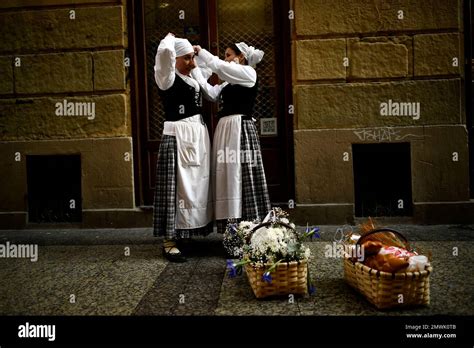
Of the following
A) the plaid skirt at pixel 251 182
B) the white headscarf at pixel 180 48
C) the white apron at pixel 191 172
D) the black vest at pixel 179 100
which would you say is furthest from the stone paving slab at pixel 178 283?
the white headscarf at pixel 180 48

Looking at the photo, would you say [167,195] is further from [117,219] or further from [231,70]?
[117,219]

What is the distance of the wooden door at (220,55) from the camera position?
6.34m

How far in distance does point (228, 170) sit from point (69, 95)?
3024 millimetres

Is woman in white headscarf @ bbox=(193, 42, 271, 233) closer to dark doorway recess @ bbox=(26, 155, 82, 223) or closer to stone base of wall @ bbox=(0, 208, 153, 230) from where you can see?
stone base of wall @ bbox=(0, 208, 153, 230)

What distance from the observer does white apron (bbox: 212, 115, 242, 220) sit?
4621mm

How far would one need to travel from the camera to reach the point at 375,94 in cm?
597

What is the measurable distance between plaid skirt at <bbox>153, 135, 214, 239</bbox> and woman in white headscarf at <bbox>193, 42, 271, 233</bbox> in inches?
17.7

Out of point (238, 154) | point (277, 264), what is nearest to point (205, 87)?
point (238, 154)

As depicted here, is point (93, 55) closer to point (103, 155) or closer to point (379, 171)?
point (103, 155)

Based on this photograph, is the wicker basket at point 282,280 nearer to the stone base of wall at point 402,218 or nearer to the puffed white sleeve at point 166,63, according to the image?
the puffed white sleeve at point 166,63

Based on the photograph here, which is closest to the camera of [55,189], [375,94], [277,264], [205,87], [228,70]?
[277,264]

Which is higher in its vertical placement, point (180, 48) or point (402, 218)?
point (180, 48)

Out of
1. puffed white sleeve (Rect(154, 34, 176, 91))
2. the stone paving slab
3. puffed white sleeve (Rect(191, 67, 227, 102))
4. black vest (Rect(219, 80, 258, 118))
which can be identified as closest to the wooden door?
the stone paving slab

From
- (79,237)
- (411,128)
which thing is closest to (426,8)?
(411,128)
